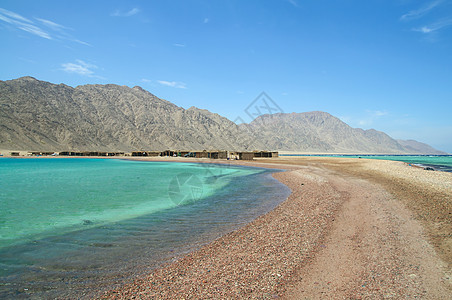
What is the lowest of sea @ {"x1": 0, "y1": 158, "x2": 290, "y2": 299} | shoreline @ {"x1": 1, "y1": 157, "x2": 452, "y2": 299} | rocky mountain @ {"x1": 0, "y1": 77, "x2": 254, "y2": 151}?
sea @ {"x1": 0, "y1": 158, "x2": 290, "y2": 299}

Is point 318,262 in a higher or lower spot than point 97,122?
lower

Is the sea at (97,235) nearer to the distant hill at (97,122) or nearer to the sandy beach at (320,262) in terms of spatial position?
→ the sandy beach at (320,262)

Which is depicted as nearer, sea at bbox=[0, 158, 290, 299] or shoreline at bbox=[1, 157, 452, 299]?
shoreline at bbox=[1, 157, 452, 299]

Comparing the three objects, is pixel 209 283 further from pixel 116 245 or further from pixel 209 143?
pixel 209 143

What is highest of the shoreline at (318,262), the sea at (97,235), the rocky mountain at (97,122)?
the rocky mountain at (97,122)

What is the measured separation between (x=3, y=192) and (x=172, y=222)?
15.3m

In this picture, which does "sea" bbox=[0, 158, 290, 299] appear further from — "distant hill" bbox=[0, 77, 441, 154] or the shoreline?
"distant hill" bbox=[0, 77, 441, 154]

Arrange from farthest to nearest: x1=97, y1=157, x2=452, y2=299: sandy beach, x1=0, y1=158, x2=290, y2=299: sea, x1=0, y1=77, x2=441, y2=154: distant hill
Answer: x1=0, y1=77, x2=441, y2=154: distant hill → x1=0, y1=158, x2=290, y2=299: sea → x1=97, y1=157, x2=452, y2=299: sandy beach

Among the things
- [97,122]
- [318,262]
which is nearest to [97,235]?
[318,262]

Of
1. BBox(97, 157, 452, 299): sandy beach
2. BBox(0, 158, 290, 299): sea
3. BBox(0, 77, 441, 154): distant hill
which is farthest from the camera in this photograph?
BBox(0, 77, 441, 154): distant hill

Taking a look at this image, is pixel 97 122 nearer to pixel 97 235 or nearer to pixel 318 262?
pixel 97 235

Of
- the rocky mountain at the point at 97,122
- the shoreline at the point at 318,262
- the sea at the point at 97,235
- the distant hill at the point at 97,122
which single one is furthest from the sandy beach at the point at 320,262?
the rocky mountain at the point at 97,122

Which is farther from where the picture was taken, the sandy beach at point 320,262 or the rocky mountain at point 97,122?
the rocky mountain at point 97,122

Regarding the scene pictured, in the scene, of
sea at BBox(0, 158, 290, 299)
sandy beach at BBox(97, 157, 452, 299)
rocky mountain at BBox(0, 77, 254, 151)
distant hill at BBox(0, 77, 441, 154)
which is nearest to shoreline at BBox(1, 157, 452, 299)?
sandy beach at BBox(97, 157, 452, 299)
